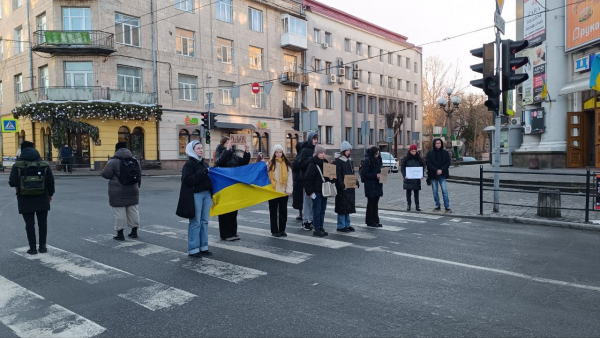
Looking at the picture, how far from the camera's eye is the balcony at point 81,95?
95.1ft

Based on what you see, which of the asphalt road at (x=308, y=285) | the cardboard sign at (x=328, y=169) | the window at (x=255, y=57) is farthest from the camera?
the window at (x=255, y=57)

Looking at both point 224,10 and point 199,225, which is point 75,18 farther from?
point 199,225

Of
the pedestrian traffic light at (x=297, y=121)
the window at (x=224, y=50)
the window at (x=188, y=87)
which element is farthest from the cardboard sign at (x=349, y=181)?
the window at (x=224, y=50)

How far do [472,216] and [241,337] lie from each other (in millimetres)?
8296

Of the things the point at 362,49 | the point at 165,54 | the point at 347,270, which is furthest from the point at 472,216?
the point at 362,49

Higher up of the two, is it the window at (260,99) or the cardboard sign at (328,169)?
the window at (260,99)

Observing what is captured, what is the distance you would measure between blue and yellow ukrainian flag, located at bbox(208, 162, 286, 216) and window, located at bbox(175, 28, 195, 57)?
28.2m

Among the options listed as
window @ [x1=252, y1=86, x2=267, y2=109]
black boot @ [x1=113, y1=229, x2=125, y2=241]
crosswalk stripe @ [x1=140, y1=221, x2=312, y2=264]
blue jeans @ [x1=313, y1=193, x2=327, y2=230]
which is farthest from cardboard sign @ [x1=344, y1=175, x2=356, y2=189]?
window @ [x1=252, y1=86, x2=267, y2=109]

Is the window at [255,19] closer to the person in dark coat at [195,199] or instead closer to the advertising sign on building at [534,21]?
the advertising sign on building at [534,21]

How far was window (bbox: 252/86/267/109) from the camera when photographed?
130 feet

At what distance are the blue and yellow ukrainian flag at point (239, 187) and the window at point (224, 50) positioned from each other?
98.3 feet

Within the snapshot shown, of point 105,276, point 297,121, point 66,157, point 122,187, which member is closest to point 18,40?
point 66,157

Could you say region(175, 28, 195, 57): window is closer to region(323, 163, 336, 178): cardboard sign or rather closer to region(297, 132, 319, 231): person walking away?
region(297, 132, 319, 231): person walking away

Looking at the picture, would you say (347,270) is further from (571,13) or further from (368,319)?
(571,13)
